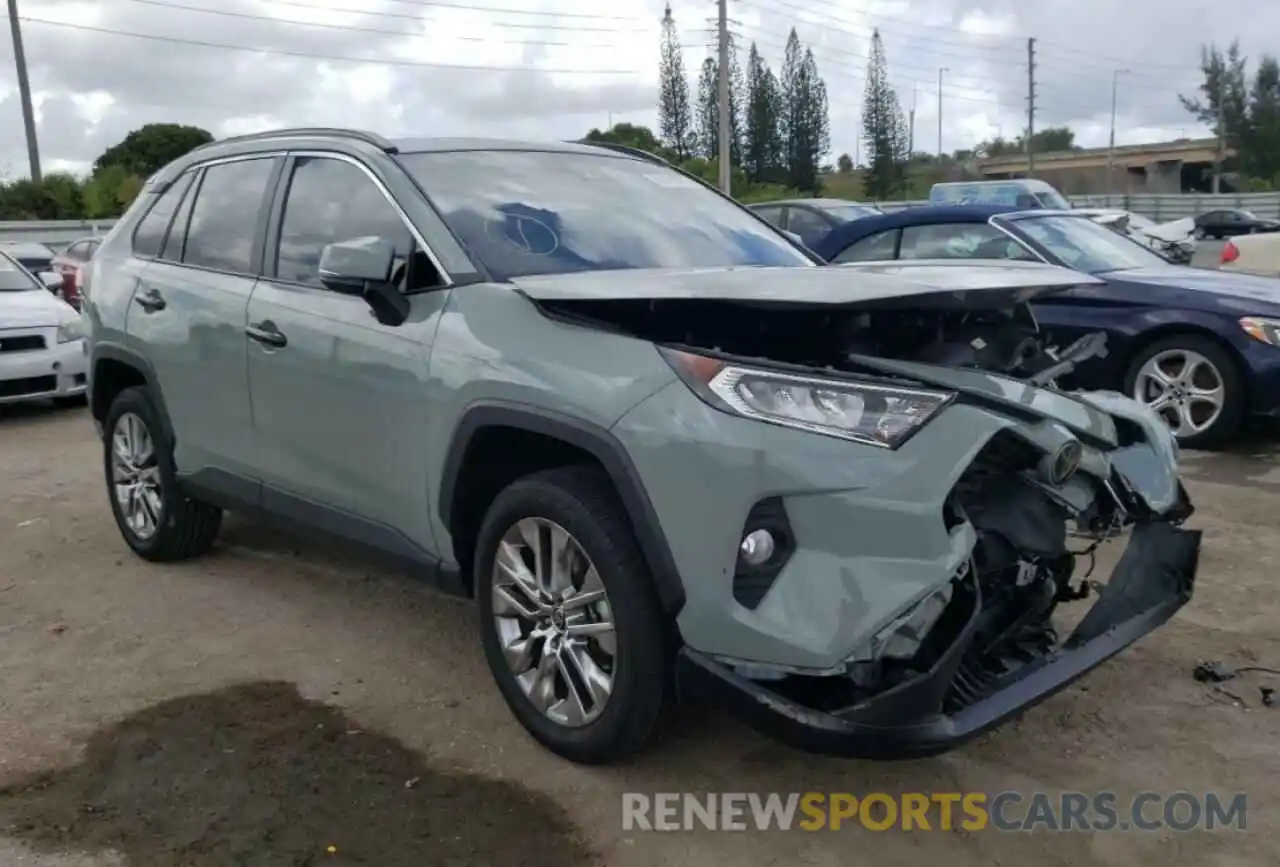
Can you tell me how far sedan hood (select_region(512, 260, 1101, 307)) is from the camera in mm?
3129

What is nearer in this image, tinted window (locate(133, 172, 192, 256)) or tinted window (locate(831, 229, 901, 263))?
tinted window (locate(133, 172, 192, 256))

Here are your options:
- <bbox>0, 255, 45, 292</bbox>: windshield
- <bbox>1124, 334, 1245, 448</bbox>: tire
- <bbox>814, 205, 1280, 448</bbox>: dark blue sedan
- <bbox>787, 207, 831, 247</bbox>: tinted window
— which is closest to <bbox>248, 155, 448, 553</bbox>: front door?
<bbox>814, 205, 1280, 448</bbox>: dark blue sedan

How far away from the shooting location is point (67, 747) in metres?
3.74

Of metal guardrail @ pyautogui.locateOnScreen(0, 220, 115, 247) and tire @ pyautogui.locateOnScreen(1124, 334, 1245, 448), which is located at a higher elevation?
metal guardrail @ pyautogui.locateOnScreen(0, 220, 115, 247)

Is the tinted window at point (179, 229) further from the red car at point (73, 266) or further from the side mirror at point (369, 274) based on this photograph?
the red car at point (73, 266)

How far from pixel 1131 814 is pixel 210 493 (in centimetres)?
358

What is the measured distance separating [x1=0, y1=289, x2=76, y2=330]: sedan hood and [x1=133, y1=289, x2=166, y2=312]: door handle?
5.19 meters

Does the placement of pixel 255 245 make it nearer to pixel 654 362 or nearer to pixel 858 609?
pixel 654 362

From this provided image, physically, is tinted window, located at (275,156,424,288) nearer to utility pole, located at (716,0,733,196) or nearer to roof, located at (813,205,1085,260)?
roof, located at (813,205,1085,260)

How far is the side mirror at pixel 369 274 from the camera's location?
3641 mm

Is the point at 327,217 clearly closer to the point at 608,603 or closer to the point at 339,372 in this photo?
the point at 339,372

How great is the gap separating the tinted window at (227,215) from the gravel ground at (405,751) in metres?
1.33

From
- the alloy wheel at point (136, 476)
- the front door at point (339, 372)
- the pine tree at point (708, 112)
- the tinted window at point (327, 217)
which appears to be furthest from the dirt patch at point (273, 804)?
the pine tree at point (708, 112)

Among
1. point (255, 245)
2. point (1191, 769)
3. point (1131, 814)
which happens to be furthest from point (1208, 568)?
point (255, 245)
